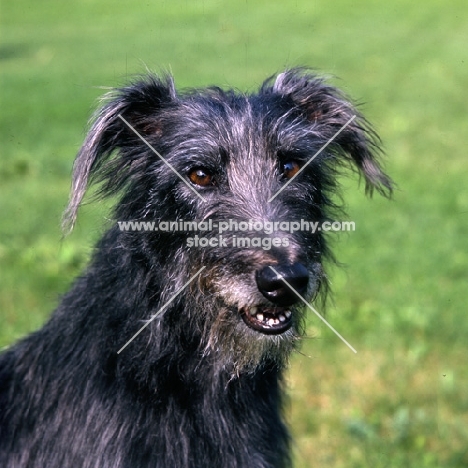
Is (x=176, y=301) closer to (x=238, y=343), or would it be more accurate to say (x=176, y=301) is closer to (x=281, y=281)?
(x=238, y=343)

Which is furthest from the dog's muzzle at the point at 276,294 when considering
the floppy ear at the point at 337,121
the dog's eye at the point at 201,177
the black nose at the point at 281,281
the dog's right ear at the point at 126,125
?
the floppy ear at the point at 337,121

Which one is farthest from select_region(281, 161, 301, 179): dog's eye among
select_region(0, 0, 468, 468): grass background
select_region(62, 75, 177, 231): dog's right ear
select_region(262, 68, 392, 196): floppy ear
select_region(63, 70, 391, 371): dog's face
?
select_region(0, 0, 468, 468): grass background

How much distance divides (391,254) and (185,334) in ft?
18.8

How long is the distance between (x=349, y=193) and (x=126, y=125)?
26.4 ft

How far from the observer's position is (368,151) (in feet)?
14.6

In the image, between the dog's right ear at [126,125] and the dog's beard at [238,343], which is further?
the dog's right ear at [126,125]

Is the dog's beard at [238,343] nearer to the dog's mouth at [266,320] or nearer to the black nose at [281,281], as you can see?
the dog's mouth at [266,320]

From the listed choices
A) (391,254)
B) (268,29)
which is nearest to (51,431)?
(391,254)

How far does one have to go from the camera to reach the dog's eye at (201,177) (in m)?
3.94

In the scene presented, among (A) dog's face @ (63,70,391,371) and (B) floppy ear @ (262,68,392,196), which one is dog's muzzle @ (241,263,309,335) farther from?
(B) floppy ear @ (262,68,392,196)

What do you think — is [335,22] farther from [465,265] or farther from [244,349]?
[244,349]

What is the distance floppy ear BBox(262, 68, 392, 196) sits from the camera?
14.6 feet

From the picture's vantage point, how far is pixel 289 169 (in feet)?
13.5

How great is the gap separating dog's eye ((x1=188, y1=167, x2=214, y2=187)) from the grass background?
71 cm
